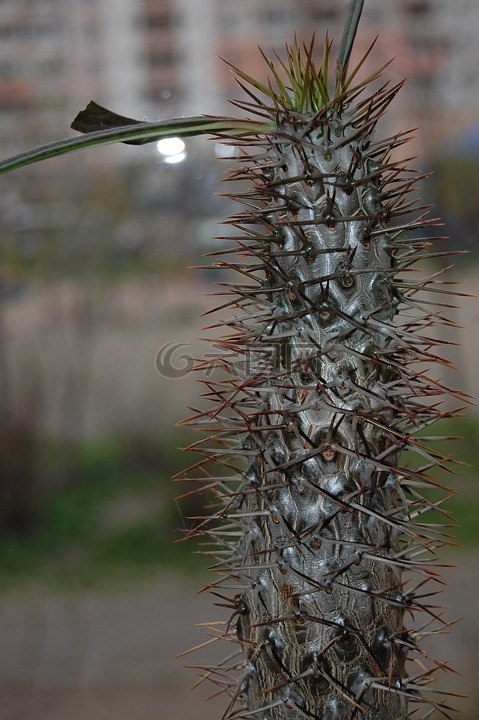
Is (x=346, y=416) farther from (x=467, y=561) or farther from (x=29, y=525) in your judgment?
(x=29, y=525)

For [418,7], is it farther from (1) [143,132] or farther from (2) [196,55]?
(1) [143,132]

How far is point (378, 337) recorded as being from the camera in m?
0.54

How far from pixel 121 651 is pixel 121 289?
129 cm

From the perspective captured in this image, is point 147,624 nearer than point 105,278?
Yes

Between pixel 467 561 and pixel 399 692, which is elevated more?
pixel 399 692

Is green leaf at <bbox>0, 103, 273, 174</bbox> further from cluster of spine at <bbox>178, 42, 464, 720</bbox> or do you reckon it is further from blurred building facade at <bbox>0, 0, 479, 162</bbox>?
blurred building facade at <bbox>0, 0, 479, 162</bbox>

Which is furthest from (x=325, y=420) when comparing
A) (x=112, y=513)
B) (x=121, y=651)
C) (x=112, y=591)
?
(x=112, y=513)

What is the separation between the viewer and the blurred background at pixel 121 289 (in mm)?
2422

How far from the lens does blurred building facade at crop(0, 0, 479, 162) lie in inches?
101

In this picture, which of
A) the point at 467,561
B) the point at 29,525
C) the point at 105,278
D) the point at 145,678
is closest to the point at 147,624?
the point at 145,678

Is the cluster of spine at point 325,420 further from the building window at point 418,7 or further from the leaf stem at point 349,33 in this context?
the building window at point 418,7

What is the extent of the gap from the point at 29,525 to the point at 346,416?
7.81 feet

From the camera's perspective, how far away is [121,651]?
7.43 ft

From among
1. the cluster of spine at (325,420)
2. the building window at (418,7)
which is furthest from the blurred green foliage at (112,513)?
the cluster of spine at (325,420)
